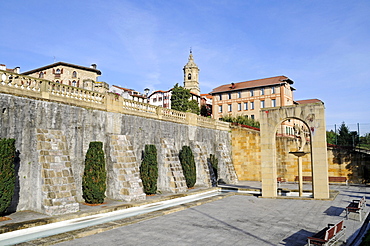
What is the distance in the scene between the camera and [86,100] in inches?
691

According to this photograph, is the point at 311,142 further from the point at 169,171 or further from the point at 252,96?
the point at 252,96

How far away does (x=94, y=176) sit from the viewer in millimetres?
15742

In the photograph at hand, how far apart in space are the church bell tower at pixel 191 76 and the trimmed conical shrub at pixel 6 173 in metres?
71.7

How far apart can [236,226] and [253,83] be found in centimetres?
5564

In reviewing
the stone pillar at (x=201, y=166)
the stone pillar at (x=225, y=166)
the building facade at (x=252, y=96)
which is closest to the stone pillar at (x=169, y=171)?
the stone pillar at (x=201, y=166)

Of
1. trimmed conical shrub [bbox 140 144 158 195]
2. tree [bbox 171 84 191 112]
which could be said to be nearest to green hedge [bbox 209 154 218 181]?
trimmed conical shrub [bbox 140 144 158 195]

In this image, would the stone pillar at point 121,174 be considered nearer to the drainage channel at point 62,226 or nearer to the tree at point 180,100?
the drainage channel at point 62,226

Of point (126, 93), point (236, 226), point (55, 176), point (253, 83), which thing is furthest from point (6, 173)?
point (253, 83)

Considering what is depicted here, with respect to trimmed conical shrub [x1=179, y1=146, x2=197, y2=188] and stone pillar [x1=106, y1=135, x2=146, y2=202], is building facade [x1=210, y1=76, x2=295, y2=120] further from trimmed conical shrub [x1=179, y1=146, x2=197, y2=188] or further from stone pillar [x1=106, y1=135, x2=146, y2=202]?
stone pillar [x1=106, y1=135, x2=146, y2=202]

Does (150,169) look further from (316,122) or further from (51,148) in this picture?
(316,122)

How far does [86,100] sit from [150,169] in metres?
6.37

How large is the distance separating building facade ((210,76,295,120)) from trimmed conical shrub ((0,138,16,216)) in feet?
170

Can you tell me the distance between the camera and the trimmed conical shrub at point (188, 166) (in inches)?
916

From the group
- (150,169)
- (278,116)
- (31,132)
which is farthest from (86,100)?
(278,116)
